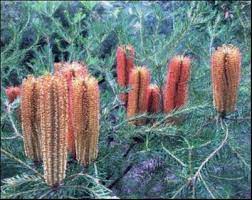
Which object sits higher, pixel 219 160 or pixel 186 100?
pixel 186 100

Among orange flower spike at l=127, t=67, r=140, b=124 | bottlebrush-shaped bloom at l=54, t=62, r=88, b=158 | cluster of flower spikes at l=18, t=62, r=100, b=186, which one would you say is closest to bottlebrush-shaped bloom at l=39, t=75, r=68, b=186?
cluster of flower spikes at l=18, t=62, r=100, b=186

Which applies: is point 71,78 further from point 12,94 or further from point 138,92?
point 12,94

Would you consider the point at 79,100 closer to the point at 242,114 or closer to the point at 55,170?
the point at 55,170

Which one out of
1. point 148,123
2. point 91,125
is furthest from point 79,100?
point 148,123

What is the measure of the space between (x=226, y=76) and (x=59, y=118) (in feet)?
1.66

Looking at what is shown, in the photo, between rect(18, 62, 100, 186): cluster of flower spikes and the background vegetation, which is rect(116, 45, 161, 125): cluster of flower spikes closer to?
the background vegetation

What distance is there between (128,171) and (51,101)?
640mm

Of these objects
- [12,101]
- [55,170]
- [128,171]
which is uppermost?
[12,101]

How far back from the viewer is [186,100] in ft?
5.61

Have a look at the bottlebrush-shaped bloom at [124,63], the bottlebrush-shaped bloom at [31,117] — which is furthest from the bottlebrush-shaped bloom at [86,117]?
the bottlebrush-shaped bloom at [124,63]

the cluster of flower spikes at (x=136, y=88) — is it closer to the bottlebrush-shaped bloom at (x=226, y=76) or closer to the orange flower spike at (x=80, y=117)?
the bottlebrush-shaped bloom at (x=226, y=76)

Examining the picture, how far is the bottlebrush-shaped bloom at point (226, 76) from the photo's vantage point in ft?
4.82

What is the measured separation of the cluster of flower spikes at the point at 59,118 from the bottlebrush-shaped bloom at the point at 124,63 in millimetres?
398

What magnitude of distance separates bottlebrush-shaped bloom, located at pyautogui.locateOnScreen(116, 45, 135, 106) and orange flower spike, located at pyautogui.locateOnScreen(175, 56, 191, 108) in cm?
25
